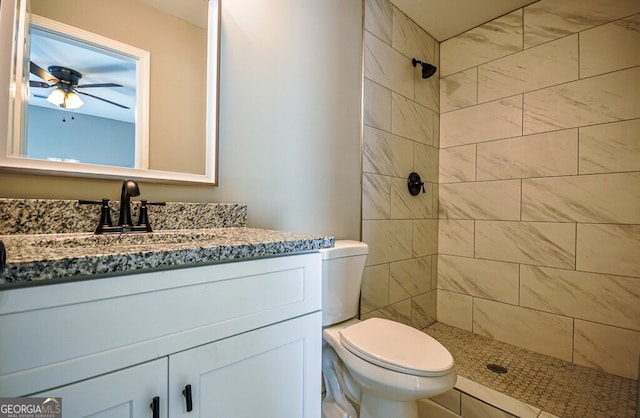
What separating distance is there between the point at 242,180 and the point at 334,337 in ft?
2.74

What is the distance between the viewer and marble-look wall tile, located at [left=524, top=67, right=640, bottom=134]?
1.66 meters

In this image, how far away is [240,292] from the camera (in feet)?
2.41

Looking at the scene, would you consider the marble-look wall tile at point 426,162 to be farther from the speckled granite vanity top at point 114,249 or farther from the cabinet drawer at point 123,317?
the cabinet drawer at point 123,317

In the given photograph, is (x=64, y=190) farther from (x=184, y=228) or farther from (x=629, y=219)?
(x=629, y=219)

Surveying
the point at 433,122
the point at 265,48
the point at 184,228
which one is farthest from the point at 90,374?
the point at 433,122

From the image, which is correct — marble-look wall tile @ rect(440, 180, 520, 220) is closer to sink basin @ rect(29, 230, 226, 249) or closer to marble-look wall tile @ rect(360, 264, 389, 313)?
marble-look wall tile @ rect(360, 264, 389, 313)

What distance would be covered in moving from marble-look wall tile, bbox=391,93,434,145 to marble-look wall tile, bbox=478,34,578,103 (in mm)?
419

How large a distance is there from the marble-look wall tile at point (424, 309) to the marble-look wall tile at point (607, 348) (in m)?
0.88

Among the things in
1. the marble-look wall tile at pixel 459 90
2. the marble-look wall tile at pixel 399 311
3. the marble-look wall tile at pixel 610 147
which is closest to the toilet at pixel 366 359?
the marble-look wall tile at pixel 399 311

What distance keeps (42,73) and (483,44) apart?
2.65 metres

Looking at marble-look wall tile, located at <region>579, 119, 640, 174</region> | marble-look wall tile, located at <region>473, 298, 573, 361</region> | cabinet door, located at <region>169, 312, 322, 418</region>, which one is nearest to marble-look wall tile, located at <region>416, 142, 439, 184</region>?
marble-look wall tile, located at <region>579, 119, 640, 174</region>

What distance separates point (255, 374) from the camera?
0.76 metres

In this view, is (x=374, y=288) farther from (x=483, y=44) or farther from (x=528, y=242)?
(x=483, y=44)

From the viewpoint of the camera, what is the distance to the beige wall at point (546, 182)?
5.45ft
